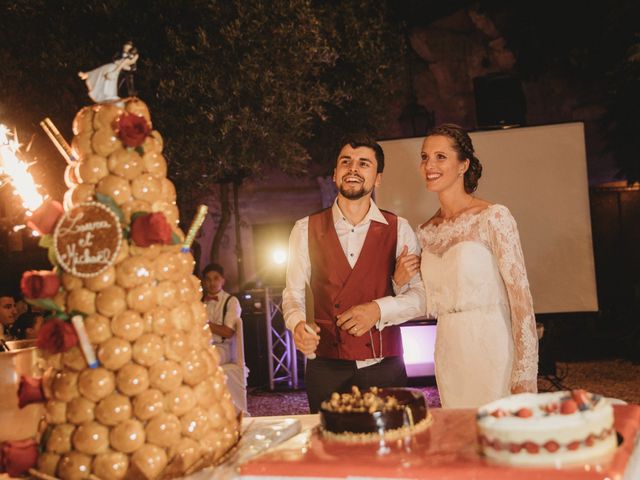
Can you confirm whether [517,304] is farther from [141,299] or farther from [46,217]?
[46,217]

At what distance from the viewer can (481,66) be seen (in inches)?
443

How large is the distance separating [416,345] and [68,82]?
4660mm

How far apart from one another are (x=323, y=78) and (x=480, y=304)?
6.18m

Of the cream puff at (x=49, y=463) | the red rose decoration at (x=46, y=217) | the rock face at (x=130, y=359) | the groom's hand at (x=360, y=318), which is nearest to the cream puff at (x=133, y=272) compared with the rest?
the rock face at (x=130, y=359)

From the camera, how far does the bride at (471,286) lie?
8.77ft

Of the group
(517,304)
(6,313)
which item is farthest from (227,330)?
(517,304)

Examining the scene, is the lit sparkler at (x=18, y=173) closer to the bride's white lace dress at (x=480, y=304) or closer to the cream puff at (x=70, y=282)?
the cream puff at (x=70, y=282)

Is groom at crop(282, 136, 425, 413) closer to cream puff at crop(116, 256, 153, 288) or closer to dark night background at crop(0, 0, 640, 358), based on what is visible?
cream puff at crop(116, 256, 153, 288)

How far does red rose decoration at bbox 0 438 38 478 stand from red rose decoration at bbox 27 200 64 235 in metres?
0.53

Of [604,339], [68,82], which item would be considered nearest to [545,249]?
[604,339]

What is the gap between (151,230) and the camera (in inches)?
64.2

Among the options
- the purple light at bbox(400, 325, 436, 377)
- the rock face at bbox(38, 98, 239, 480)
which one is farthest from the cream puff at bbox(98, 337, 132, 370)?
the purple light at bbox(400, 325, 436, 377)

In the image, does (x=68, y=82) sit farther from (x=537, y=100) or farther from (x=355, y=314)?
(x=537, y=100)

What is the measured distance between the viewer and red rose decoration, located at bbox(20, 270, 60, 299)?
166 cm
